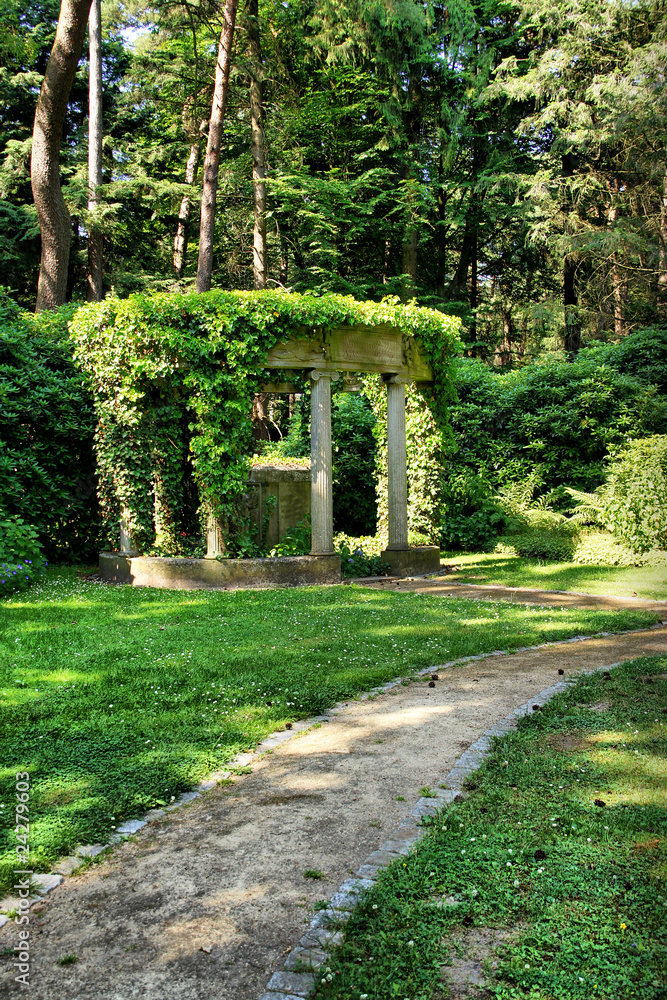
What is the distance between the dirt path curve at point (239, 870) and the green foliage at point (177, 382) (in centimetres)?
617

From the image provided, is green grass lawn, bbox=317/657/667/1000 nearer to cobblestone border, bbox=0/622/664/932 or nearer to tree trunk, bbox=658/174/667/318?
cobblestone border, bbox=0/622/664/932

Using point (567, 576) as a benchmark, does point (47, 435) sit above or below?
above

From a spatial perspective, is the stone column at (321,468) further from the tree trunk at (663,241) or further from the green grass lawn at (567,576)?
the tree trunk at (663,241)

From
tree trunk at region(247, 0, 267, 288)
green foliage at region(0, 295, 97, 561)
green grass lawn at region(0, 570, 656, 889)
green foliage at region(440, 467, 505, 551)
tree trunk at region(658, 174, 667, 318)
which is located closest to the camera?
green grass lawn at region(0, 570, 656, 889)

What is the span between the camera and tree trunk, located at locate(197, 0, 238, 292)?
1653cm

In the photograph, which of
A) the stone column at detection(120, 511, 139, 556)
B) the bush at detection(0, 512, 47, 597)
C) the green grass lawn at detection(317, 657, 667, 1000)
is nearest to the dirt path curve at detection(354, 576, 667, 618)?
the stone column at detection(120, 511, 139, 556)

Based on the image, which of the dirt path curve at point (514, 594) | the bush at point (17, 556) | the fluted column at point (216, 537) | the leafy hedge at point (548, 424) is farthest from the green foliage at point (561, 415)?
the bush at point (17, 556)

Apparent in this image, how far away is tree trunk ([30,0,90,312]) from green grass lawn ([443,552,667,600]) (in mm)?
9851

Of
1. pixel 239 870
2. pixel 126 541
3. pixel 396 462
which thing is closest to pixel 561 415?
pixel 396 462

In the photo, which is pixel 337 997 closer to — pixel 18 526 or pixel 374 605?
pixel 374 605

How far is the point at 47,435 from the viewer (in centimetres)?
1188

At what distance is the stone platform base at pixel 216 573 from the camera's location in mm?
10391

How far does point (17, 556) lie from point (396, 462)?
5884 mm

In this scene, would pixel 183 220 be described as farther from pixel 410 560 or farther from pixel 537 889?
pixel 537 889
